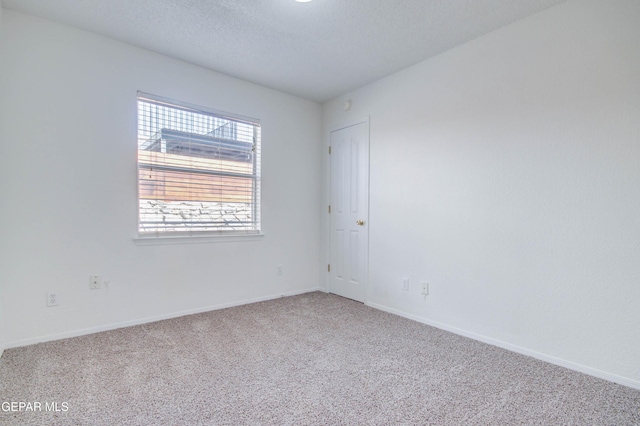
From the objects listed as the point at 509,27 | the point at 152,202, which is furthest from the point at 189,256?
the point at 509,27

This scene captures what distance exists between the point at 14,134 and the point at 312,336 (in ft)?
9.26

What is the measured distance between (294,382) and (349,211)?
7.56ft

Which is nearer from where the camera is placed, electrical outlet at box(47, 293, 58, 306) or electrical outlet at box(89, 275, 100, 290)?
electrical outlet at box(47, 293, 58, 306)

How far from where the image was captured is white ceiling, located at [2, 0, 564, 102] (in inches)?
90.7

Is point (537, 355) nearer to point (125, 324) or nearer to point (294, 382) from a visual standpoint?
point (294, 382)

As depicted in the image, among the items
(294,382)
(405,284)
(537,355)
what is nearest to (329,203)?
(405,284)

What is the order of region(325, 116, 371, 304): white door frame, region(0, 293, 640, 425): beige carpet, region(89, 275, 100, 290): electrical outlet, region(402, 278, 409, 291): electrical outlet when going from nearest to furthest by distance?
region(0, 293, 640, 425): beige carpet
region(89, 275, 100, 290): electrical outlet
region(402, 278, 409, 291): electrical outlet
region(325, 116, 371, 304): white door frame

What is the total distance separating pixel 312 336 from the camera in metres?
2.73

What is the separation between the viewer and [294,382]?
6.50 ft

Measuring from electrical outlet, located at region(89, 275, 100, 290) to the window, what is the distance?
1.66ft

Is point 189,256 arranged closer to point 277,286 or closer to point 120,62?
point 277,286

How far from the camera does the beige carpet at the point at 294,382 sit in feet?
5.43

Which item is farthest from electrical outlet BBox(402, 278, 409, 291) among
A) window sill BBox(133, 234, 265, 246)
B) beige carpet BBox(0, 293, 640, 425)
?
window sill BBox(133, 234, 265, 246)

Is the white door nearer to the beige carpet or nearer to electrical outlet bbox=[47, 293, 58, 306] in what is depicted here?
the beige carpet
